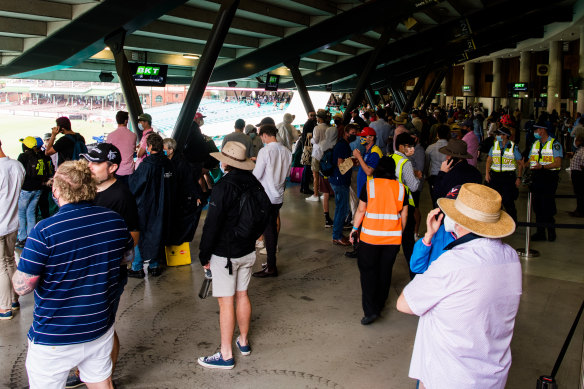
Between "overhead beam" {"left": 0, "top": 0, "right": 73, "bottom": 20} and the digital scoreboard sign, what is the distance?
132 inches

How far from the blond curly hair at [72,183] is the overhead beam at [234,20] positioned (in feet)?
31.1

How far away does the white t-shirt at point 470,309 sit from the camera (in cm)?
241

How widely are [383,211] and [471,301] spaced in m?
2.52

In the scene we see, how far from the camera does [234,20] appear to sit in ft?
43.4

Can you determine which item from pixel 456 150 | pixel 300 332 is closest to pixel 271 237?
pixel 300 332

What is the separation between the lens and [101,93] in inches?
635

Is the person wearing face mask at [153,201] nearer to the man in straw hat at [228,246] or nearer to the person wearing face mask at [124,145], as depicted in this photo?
the person wearing face mask at [124,145]

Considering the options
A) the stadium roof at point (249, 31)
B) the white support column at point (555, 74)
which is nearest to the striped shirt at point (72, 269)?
the stadium roof at point (249, 31)

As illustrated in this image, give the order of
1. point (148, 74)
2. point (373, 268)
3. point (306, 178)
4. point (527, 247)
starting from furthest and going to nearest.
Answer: point (148, 74), point (306, 178), point (527, 247), point (373, 268)

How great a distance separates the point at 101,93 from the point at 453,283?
51.2 ft

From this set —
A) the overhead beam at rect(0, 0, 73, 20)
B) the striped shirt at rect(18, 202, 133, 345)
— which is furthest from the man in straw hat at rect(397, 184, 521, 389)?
the overhead beam at rect(0, 0, 73, 20)

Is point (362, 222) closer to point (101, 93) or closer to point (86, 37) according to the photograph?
point (86, 37)

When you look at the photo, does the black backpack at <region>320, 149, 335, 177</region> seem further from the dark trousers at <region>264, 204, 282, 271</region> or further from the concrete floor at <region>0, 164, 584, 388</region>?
the dark trousers at <region>264, 204, 282, 271</region>

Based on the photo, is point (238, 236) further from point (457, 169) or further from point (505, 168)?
point (505, 168)
